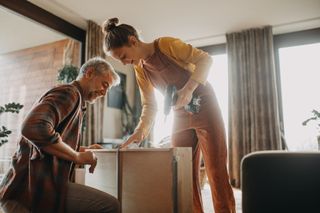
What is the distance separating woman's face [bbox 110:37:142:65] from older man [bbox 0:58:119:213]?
35 centimetres

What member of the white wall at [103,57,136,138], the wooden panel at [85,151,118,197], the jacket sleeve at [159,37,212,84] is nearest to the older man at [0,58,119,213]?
the wooden panel at [85,151,118,197]

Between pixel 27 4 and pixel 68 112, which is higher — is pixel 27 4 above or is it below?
above

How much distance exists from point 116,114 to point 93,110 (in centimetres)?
82

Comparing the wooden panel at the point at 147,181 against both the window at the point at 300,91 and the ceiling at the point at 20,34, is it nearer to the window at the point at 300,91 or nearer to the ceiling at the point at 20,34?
the ceiling at the point at 20,34

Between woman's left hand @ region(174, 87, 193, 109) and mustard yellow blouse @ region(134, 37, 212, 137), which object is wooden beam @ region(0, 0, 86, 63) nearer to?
mustard yellow blouse @ region(134, 37, 212, 137)

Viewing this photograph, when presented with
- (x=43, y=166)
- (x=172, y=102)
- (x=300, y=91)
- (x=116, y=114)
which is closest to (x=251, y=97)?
(x=300, y=91)

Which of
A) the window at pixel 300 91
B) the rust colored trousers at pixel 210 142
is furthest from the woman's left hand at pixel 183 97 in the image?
the window at pixel 300 91

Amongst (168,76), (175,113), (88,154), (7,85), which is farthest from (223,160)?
(7,85)

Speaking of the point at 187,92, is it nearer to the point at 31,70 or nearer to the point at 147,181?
Answer: the point at 147,181

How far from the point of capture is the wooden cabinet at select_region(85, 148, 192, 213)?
3.74 feet

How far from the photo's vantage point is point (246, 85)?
3963 mm

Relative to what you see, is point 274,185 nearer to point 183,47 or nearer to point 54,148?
point 54,148

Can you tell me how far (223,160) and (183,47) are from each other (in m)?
0.54

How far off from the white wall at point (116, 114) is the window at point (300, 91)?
238cm
